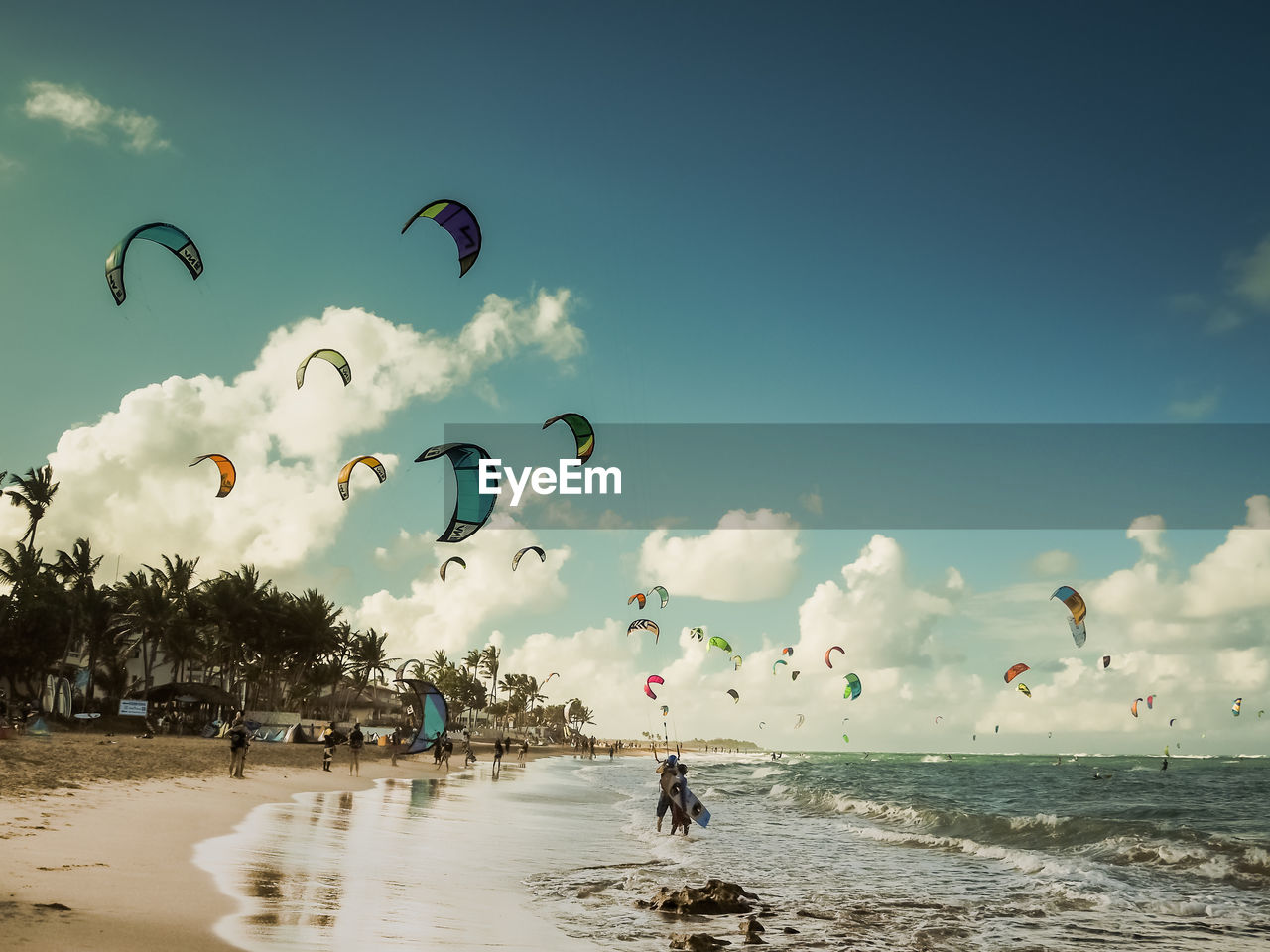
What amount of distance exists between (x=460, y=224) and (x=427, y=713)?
9.33 metres

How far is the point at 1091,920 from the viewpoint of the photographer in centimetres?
1099

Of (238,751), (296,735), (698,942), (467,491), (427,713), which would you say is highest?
(467,491)

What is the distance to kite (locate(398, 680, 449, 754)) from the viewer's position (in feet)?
54.2

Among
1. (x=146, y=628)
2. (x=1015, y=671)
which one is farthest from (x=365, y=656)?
(x=1015, y=671)

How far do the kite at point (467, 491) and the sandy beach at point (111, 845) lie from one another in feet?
19.7

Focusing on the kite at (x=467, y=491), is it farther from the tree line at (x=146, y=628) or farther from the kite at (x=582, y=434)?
the tree line at (x=146, y=628)

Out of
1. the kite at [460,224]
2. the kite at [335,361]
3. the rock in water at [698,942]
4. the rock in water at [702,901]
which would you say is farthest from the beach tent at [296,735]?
the rock in water at [698,942]

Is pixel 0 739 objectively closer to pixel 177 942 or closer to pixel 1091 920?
pixel 177 942

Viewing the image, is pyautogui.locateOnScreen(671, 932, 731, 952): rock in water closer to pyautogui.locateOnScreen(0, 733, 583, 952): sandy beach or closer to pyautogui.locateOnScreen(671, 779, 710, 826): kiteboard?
pyautogui.locateOnScreen(0, 733, 583, 952): sandy beach

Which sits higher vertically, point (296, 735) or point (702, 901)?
point (702, 901)

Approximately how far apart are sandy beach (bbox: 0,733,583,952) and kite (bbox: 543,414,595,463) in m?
9.57

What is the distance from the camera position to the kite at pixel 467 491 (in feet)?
55.0

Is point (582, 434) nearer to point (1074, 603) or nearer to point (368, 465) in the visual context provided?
point (368, 465)

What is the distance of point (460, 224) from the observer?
15164mm
